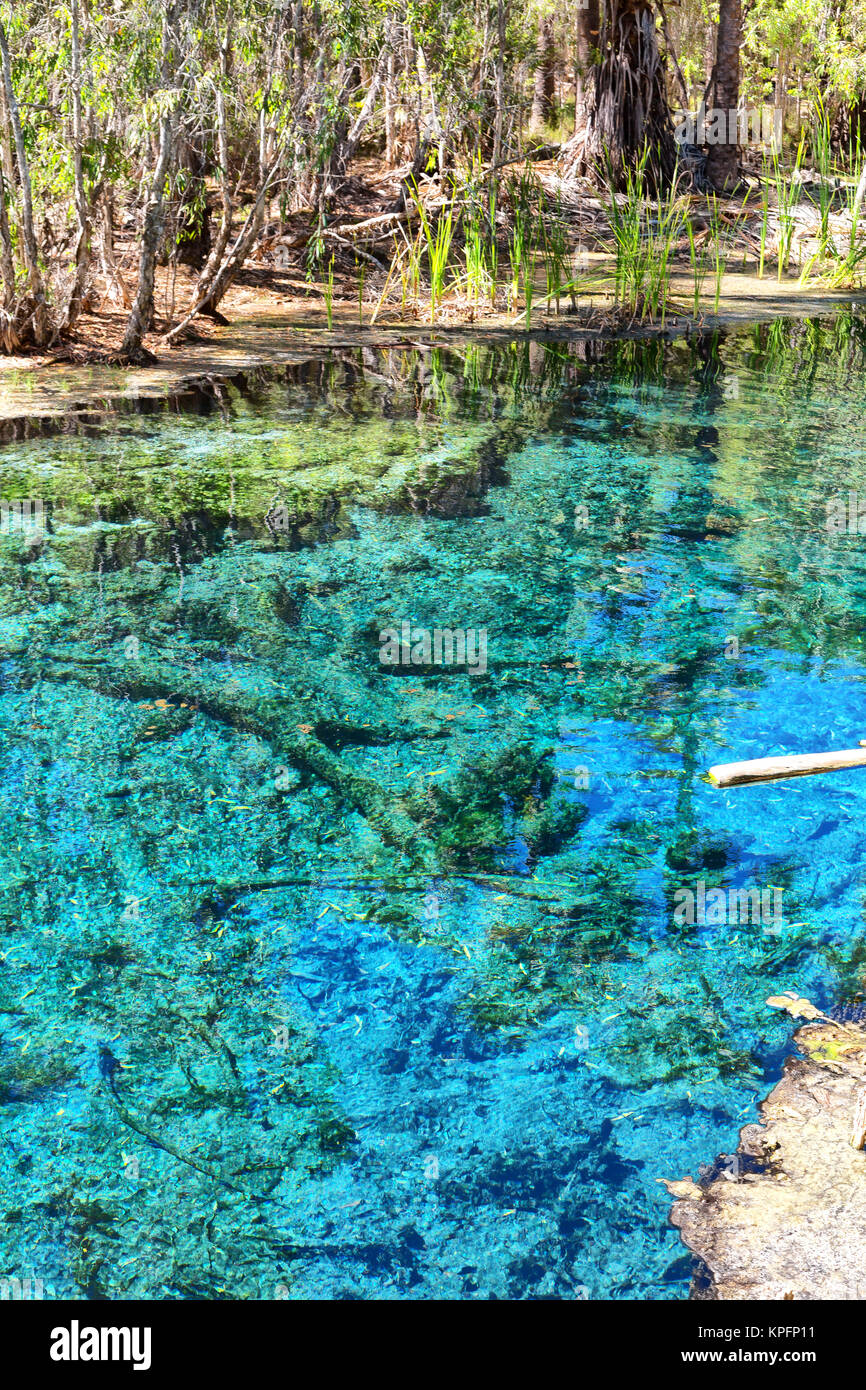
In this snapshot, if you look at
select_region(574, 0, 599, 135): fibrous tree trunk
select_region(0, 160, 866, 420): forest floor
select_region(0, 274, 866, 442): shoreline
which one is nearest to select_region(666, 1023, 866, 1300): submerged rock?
select_region(0, 274, 866, 442): shoreline

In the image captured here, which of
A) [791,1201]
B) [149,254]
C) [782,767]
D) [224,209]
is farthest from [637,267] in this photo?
[791,1201]

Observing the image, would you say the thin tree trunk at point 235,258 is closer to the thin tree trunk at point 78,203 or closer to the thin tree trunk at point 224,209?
the thin tree trunk at point 224,209

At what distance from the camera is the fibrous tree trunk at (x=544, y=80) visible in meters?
19.9

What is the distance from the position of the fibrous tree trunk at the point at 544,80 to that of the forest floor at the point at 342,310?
726 cm

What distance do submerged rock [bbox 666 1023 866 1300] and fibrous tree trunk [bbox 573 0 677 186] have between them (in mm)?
14114

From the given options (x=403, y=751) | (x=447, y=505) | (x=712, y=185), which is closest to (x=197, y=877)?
(x=403, y=751)

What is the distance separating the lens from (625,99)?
15109 millimetres

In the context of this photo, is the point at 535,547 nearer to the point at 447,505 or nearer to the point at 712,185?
the point at 447,505

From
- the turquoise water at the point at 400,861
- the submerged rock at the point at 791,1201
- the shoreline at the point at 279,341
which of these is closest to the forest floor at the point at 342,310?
the shoreline at the point at 279,341

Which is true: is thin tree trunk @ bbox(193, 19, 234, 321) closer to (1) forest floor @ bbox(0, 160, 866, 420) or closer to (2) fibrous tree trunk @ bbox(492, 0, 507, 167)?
(1) forest floor @ bbox(0, 160, 866, 420)

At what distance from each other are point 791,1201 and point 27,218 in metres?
7.78

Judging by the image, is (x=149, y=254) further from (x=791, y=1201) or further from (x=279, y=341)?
(x=791, y=1201)

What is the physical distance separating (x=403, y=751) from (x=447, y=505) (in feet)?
8.21

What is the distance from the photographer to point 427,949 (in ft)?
9.87
